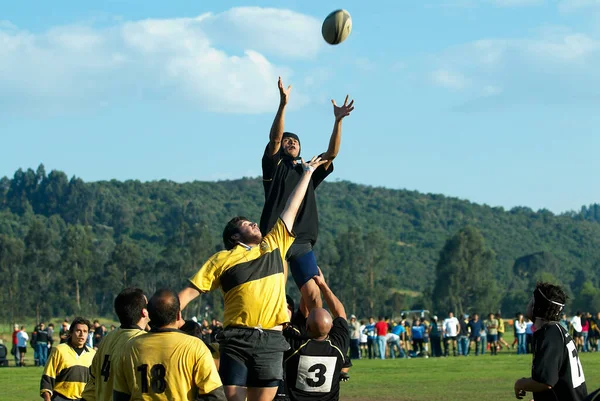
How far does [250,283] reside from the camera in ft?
27.0

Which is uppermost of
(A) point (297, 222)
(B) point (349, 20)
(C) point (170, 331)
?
(B) point (349, 20)

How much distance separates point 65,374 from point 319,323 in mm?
4047

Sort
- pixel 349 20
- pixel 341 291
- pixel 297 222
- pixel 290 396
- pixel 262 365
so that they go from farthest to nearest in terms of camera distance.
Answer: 1. pixel 341 291
2. pixel 349 20
3. pixel 297 222
4. pixel 290 396
5. pixel 262 365

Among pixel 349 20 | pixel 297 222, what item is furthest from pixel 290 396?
pixel 349 20

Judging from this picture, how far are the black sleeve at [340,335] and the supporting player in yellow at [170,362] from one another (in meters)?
2.62

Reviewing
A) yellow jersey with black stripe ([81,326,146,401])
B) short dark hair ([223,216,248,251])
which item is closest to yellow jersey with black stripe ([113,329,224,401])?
yellow jersey with black stripe ([81,326,146,401])

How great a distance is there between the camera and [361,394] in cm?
2031

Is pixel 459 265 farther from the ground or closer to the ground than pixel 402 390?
farther from the ground

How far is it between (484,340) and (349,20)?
32.5 m

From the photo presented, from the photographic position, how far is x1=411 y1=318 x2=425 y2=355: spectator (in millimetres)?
40281

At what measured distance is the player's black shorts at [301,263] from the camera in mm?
9773

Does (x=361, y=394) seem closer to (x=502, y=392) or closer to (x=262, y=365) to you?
(x=502, y=392)

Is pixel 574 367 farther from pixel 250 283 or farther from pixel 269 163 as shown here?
pixel 269 163

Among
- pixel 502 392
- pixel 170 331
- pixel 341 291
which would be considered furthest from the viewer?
pixel 341 291
